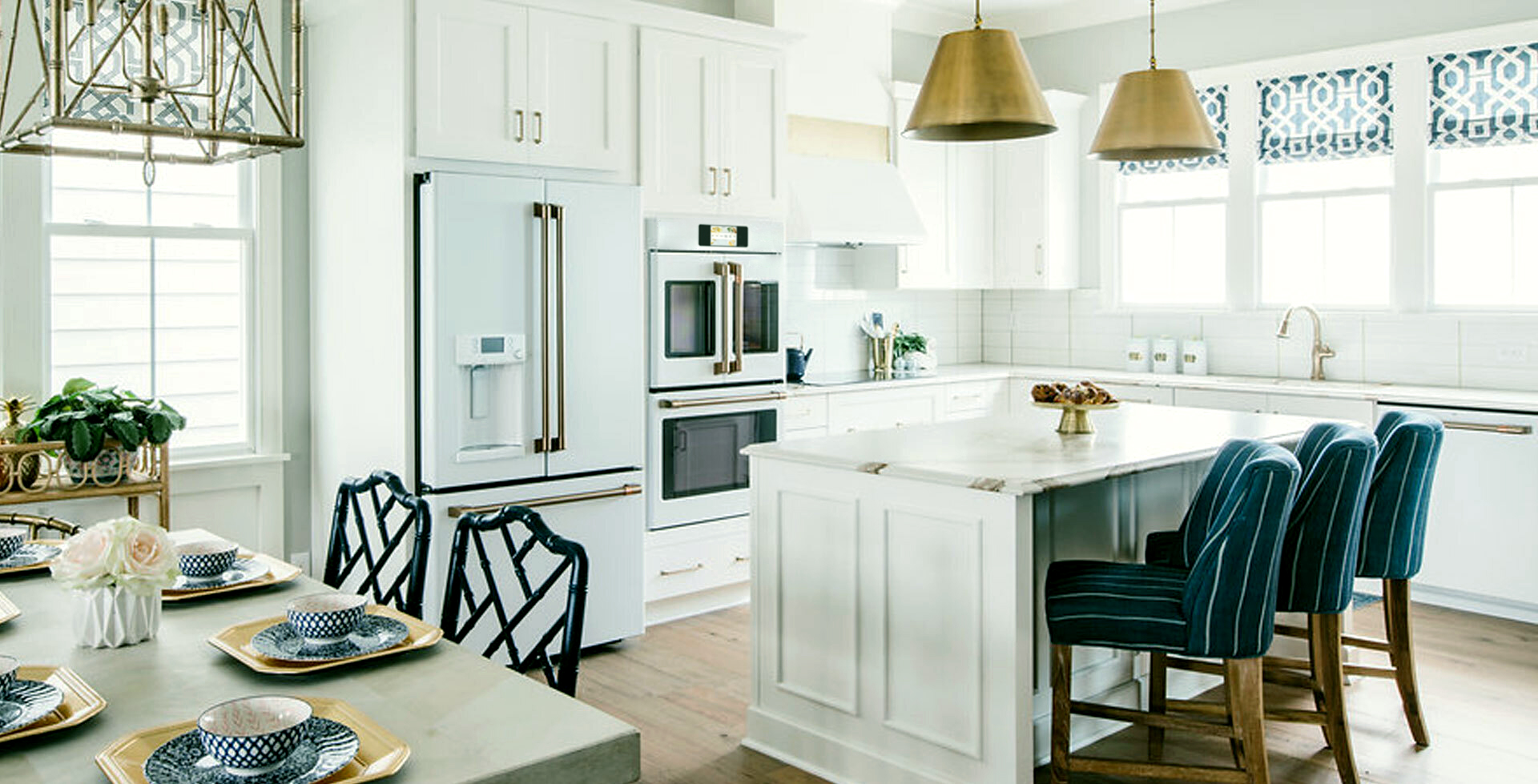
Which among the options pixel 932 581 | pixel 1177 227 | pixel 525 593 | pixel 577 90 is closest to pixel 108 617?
pixel 525 593

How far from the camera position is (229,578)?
2.51 metres

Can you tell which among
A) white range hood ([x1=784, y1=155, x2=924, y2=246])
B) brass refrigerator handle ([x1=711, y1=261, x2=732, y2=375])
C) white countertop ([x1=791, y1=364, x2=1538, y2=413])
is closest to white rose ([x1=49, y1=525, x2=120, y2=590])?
brass refrigerator handle ([x1=711, y1=261, x2=732, y2=375])

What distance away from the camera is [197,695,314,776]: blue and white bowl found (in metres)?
1.46

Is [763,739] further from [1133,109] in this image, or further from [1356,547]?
[1133,109]

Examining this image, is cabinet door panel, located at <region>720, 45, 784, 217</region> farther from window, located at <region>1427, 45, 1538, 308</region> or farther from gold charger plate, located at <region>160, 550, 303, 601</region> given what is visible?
window, located at <region>1427, 45, 1538, 308</region>

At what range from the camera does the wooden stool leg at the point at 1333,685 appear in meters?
3.26

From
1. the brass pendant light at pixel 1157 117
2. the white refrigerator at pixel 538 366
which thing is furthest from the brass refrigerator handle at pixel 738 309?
the brass pendant light at pixel 1157 117

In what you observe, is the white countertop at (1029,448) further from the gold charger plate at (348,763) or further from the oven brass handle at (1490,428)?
the gold charger plate at (348,763)

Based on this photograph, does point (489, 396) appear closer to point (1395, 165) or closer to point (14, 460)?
point (14, 460)

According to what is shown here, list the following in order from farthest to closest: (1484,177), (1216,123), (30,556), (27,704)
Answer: (1216,123) < (1484,177) < (30,556) < (27,704)

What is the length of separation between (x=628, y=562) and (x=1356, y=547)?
2557mm

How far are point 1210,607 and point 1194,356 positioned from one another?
156 inches

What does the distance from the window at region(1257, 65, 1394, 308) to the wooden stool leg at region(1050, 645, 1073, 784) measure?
379 cm

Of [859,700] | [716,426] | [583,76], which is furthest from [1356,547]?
[583,76]
